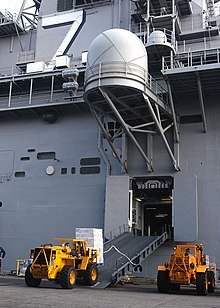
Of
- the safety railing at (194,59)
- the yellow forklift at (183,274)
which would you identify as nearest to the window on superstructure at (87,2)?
the safety railing at (194,59)

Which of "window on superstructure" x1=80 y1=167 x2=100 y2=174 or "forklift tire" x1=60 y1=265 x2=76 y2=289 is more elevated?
"window on superstructure" x1=80 y1=167 x2=100 y2=174

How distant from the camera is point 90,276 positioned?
12.9 meters

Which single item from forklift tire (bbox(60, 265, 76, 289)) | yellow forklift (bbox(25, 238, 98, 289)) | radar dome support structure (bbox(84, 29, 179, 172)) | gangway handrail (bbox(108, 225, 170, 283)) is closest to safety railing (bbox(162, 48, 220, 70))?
radar dome support structure (bbox(84, 29, 179, 172))

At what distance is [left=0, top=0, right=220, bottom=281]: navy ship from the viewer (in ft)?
56.5

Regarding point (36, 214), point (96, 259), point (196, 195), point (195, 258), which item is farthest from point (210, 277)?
point (36, 214)

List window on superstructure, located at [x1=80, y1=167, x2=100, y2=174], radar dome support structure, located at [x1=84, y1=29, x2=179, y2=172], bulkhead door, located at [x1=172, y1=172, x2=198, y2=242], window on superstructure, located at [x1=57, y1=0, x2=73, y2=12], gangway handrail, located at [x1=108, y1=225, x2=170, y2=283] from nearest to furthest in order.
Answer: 1. gangway handrail, located at [x1=108, y1=225, x2=170, y2=283]
2. radar dome support structure, located at [x1=84, y1=29, x2=179, y2=172]
3. bulkhead door, located at [x1=172, y1=172, x2=198, y2=242]
4. window on superstructure, located at [x1=80, y1=167, x2=100, y2=174]
5. window on superstructure, located at [x1=57, y1=0, x2=73, y2=12]

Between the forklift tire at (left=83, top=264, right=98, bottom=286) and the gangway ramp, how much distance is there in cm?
20

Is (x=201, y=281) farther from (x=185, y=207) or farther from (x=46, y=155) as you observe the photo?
(x=46, y=155)

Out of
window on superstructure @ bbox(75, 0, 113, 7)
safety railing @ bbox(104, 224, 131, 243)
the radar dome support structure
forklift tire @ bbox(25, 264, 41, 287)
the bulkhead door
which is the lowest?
forklift tire @ bbox(25, 264, 41, 287)

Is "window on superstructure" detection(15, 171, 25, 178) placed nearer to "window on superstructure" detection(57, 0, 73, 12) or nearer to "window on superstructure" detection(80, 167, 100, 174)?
"window on superstructure" detection(80, 167, 100, 174)

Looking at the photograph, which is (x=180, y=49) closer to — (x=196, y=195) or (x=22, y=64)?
(x=196, y=195)

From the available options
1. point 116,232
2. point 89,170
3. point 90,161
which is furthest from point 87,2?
point 116,232

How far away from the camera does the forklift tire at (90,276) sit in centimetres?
1292

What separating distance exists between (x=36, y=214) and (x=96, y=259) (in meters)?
8.42
